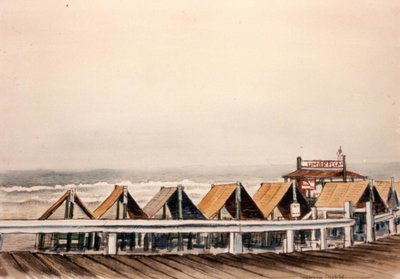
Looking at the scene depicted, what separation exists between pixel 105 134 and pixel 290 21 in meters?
1.05

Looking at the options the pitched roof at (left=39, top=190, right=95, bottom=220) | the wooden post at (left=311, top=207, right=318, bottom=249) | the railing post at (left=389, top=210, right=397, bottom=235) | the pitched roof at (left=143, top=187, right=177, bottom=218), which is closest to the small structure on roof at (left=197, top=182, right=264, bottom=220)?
the pitched roof at (left=143, top=187, right=177, bottom=218)

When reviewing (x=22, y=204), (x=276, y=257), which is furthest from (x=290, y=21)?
(x=22, y=204)

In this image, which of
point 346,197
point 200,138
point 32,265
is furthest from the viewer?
point 346,197

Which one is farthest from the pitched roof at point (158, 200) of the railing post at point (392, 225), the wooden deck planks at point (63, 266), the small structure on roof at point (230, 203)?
the railing post at point (392, 225)

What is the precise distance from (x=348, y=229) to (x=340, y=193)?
18cm

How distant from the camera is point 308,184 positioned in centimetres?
210

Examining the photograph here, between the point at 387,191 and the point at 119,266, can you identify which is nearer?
the point at 119,266

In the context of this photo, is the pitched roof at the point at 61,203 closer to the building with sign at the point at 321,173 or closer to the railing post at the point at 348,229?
the building with sign at the point at 321,173

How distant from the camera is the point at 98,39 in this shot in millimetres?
2061

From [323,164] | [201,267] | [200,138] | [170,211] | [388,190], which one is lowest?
[201,267]

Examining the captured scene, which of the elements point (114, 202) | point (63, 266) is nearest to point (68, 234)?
point (63, 266)

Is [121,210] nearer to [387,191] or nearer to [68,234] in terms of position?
[68,234]

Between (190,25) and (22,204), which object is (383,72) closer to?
(190,25)

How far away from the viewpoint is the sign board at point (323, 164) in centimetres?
205
